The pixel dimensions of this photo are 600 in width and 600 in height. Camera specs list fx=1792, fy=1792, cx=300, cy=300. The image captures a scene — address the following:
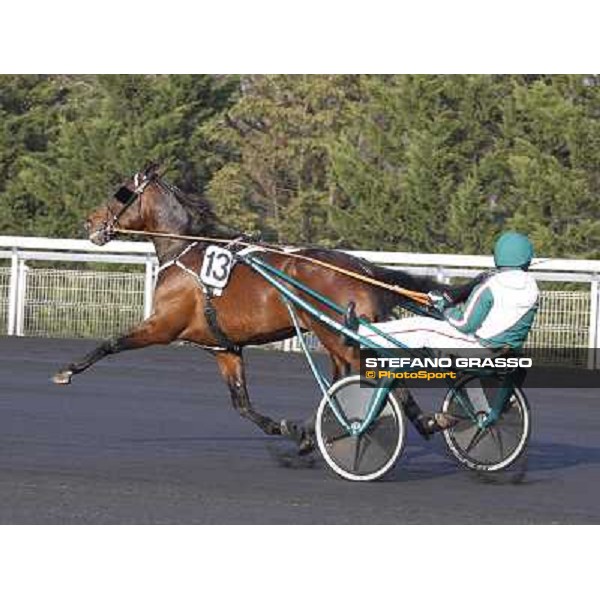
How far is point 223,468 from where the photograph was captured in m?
11.1

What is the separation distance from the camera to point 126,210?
12273 millimetres

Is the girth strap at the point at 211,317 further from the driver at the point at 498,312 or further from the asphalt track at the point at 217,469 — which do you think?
the driver at the point at 498,312

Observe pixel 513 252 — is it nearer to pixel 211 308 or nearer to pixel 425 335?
pixel 425 335

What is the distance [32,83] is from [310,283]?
26.5 metres

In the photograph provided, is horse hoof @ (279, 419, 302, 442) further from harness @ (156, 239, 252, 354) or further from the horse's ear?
the horse's ear

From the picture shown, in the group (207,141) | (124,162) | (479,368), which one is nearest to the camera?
(479,368)

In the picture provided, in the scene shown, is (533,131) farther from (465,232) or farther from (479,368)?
(479,368)

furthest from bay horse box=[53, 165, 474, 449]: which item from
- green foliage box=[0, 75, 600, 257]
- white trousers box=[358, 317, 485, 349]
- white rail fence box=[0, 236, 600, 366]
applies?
green foliage box=[0, 75, 600, 257]

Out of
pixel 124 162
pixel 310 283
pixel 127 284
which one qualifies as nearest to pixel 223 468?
pixel 310 283

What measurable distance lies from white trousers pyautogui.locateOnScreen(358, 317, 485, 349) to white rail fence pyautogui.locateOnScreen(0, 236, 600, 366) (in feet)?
31.6

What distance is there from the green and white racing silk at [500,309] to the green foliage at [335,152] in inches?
736

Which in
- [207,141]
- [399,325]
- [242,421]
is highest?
[207,141]

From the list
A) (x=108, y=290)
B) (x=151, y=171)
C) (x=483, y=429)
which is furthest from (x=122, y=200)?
(x=108, y=290)

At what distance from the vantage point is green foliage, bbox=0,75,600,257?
30.0m
